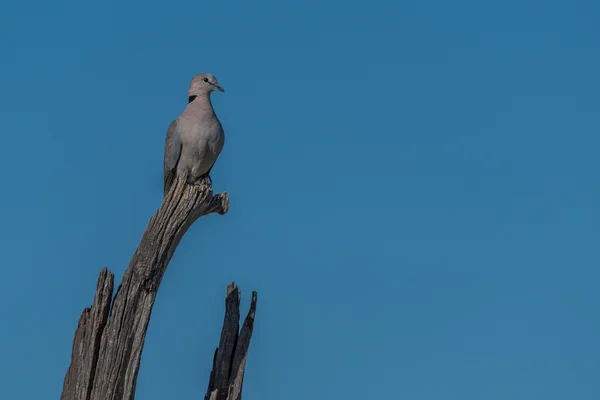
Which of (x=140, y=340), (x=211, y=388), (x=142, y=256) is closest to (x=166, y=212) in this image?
(x=142, y=256)

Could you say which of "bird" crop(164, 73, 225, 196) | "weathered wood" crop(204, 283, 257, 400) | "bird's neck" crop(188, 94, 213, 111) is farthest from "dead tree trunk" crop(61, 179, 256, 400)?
"bird's neck" crop(188, 94, 213, 111)

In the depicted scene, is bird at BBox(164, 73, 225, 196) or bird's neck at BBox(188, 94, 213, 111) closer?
bird at BBox(164, 73, 225, 196)

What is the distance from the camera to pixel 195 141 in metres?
12.6

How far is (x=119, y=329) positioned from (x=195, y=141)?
3.65 meters

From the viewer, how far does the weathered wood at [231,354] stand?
11.0m

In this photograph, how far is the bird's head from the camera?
13.5 metres

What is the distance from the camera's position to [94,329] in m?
9.59

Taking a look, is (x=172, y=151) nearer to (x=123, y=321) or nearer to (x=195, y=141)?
(x=195, y=141)

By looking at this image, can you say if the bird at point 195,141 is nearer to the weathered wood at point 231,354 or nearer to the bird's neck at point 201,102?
the bird's neck at point 201,102

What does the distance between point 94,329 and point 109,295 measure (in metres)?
0.37

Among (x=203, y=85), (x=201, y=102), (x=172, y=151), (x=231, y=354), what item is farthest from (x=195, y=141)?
(x=231, y=354)

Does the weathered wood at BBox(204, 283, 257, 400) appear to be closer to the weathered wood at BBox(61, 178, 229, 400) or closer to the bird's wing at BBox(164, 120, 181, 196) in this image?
the weathered wood at BBox(61, 178, 229, 400)

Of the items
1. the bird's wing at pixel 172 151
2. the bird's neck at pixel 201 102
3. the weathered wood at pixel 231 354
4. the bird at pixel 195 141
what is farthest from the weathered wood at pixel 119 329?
the bird's neck at pixel 201 102

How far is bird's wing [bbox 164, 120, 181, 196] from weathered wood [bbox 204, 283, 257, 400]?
7.67 ft
